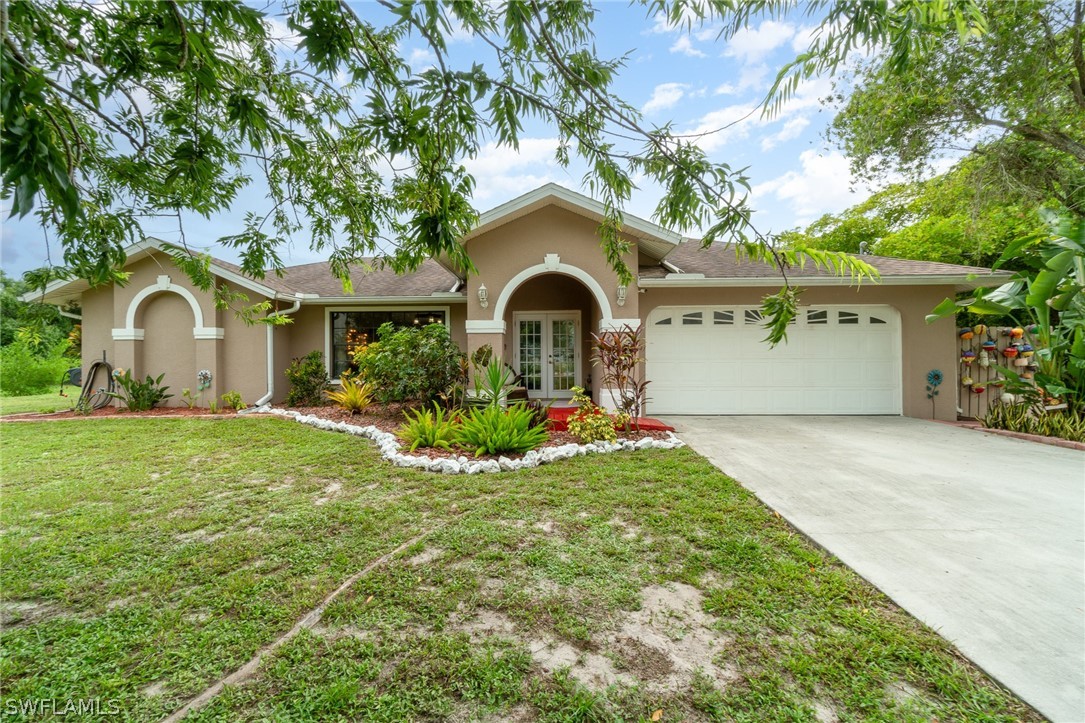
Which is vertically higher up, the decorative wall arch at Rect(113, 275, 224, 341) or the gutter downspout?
the decorative wall arch at Rect(113, 275, 224, 341)

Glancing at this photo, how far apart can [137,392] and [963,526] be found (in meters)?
14.7

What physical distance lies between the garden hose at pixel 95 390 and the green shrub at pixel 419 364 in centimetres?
752

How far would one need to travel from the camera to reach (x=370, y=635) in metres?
2.24

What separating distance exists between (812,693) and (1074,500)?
15.2 ft

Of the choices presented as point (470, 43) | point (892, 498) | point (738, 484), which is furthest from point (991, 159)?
point (470, 43)

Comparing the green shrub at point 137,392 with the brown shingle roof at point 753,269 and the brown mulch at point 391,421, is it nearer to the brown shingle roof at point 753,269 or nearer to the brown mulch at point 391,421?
the brown mulch at point 391,421

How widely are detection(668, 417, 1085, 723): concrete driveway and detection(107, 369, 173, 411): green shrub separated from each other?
12.3m

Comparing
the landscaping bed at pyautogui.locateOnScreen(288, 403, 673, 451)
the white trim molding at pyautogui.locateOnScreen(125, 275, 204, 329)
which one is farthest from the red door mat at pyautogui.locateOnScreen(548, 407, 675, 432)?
the white trim molding at pyautogui.locateOnScreen(125, 275, 204, 329)

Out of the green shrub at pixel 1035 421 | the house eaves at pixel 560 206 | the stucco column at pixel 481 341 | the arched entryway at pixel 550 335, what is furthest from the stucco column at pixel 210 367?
the green shrub at pixel 1035 421

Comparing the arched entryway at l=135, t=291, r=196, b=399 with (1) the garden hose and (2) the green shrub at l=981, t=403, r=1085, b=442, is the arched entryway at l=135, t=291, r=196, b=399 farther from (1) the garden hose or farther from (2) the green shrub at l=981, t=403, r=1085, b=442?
(2) the green shrub at l=981, t=403, r=1085, b=442

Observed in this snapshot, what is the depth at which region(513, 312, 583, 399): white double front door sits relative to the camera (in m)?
11.1

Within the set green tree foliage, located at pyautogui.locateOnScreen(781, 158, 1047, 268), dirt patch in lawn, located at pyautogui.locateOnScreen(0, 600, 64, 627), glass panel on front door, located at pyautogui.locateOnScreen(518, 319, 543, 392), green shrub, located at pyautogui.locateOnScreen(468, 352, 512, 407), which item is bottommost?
dirt patch in lawn, located at pyautogui.locateOnScreen(0, 600, 64, 627)

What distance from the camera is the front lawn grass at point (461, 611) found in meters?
1.85

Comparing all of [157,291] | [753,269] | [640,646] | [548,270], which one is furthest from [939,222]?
[157,291]
